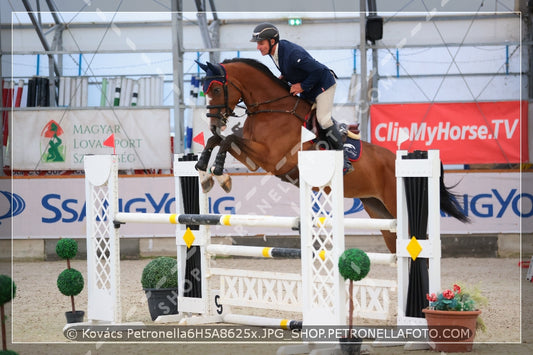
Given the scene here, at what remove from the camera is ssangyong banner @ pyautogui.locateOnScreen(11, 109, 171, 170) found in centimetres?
1060

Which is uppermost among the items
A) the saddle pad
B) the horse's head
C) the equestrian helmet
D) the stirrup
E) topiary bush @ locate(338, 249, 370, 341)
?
the equestrian helmet

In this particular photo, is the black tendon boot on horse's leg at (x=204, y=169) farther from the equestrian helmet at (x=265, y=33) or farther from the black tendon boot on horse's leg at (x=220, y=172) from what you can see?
the equestrian helmet at (x=265, y=33)

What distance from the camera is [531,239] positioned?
9.97 m

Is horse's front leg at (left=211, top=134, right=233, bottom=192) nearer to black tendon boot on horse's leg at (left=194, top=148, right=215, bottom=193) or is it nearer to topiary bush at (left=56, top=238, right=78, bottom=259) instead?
black tendon boot on horse's leg at (left=194, top=148, right=215, bottom=193)

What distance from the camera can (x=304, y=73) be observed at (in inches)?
209

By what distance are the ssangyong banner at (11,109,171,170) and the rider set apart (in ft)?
17.8

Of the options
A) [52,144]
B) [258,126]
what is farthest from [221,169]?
[52,144]

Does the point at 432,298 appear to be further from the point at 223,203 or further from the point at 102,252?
the point at 223,203

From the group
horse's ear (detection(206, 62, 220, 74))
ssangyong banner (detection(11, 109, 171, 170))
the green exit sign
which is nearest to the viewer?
horse's ear (detection(206, 62, 220, 74))

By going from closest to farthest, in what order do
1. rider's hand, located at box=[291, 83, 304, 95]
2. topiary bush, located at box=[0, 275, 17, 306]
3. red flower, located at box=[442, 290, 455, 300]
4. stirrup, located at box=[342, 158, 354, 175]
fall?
1. topiary bush, located at box=[0, 275, 17, 306]
2. red flower, located at box=[442, 290, 455, 300]
3. rider's hand, located at box=[291, 83, 304, 95]
4. stirrup, located at box=[342, 158, 354, 175]

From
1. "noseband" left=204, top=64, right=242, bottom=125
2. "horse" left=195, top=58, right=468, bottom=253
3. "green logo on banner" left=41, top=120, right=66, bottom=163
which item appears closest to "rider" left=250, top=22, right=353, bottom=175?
"horse" left=195, top=58, right=468, bottom=253

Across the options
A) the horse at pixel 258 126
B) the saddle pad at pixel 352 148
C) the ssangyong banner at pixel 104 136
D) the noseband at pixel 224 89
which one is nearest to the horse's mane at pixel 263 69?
the horse at pixel 258 126

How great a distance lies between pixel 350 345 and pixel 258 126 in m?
1.95

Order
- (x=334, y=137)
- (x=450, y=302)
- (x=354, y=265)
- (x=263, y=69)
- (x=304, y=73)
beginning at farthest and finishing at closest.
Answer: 1. (x=263, y=69)
2. (x=334, y=137)
3. (x=304, y=73)
4. (x=450, y=302)
5. (x=354, y=265)
